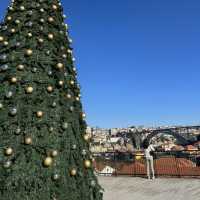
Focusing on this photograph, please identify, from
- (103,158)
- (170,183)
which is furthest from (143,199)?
(103,158)

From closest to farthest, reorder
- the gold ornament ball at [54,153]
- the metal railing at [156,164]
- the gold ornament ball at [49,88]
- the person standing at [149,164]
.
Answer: the gold ornament ball at [54,153], the gold ornament ball at [49,88], the person standing at [149,164], the metal railing at [156,164]

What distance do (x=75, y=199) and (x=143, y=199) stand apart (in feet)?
25.0

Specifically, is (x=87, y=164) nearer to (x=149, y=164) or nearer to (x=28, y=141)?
(x=28, y=141)

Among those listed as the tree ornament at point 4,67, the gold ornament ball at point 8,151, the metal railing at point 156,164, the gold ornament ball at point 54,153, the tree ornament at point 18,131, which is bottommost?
the metal railing at point 156,164

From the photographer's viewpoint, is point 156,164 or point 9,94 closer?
point 9,94

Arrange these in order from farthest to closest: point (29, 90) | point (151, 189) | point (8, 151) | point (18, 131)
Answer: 1. point (151, 189)
2. point (29, 90)
3. point (18, 131)
4. point (8, 151)

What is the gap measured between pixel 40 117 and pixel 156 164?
1198 centimetres

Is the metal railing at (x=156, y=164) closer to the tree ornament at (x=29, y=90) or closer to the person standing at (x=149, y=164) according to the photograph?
the person standing at (x=149, y=164)

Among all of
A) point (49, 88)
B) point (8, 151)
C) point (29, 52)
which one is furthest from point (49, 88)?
point (8, 151)

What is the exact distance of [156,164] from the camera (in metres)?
14.9

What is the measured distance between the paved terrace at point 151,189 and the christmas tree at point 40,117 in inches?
295

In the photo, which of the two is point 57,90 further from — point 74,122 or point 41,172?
point 41,172

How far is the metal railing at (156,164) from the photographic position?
14352mm

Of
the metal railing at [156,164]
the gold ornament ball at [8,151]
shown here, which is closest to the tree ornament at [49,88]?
the gold ornament ball at [8,151]
